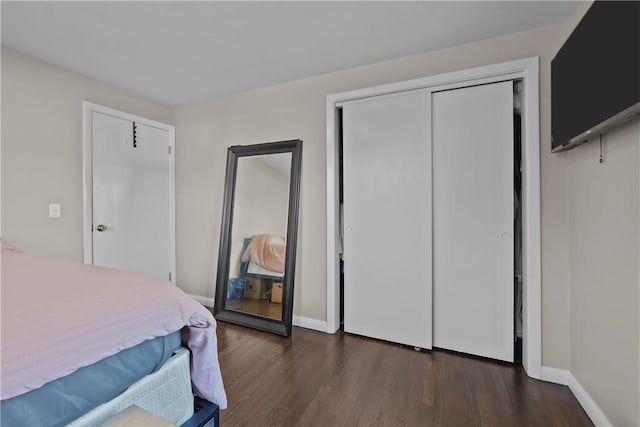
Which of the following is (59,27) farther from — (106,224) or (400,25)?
(400,25)

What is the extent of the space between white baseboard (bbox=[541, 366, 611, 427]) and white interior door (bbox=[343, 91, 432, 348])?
725 mm

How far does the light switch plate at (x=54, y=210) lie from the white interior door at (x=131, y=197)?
0.84ft

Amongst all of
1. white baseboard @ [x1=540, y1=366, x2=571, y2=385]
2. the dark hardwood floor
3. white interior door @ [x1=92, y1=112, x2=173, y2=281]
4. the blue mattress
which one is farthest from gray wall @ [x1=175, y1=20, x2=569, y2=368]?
the blue mattress

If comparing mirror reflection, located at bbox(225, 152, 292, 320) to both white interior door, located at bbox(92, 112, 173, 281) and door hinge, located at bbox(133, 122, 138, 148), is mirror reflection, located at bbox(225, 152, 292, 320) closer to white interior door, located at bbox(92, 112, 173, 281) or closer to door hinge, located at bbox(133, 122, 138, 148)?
white interior door, located at bbox(92, 112, 173, 281)

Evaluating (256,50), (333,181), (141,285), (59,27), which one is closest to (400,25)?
(256,50)

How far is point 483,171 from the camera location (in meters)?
2.01

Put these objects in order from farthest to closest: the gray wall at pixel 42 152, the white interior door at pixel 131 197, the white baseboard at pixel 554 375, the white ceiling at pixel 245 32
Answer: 1. the white interior door at pixel 131 197
2. the gray wall at pixel 42 152
3. the white baseboard at pixel 554 375
4. the white ceiling at pixel 245 32

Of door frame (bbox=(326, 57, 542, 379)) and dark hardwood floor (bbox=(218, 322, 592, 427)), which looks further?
door frame (bbox=(326, 57, 542, 379))

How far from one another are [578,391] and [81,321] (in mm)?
2438

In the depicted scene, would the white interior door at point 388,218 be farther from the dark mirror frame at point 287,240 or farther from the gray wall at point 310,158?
the dark mirror frame at point 287,240

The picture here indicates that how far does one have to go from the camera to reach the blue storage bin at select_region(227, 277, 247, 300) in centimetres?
277

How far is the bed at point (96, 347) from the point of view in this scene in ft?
2.34

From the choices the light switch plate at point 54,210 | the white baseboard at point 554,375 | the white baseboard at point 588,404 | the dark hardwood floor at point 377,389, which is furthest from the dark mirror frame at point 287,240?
the white baseboard at point 588,404

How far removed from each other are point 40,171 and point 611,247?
12.2 ft
